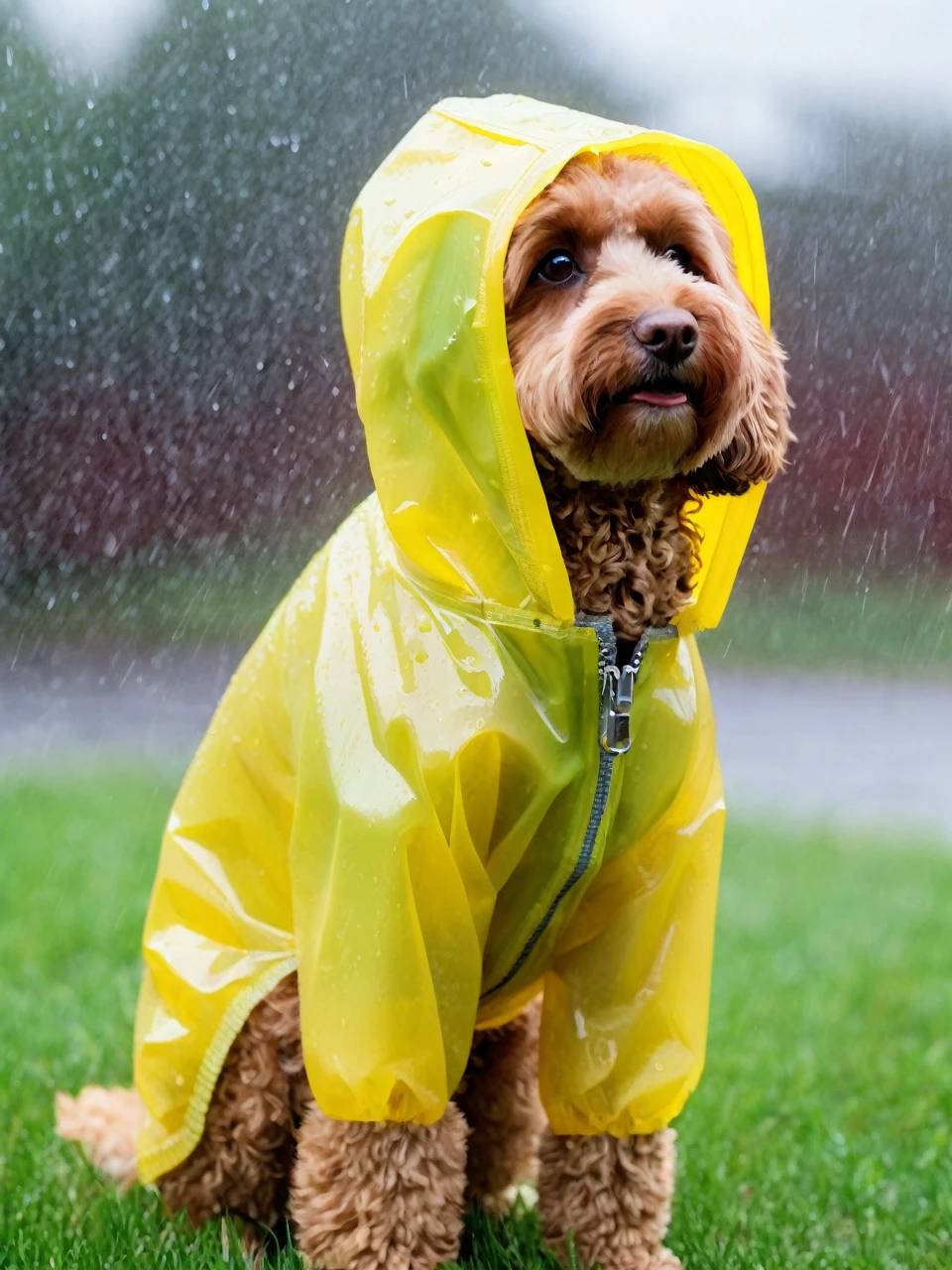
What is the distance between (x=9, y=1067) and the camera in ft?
11.4

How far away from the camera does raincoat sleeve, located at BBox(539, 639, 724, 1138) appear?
241 cm

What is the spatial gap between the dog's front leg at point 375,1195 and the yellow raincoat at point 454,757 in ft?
0.25

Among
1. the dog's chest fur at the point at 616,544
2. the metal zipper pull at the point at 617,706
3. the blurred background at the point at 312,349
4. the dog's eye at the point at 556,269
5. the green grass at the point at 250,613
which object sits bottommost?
the green grass at the point at 250,613

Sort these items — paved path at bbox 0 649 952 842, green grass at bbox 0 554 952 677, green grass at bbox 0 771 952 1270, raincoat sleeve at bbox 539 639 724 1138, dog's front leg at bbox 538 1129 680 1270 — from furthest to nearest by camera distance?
green grass at bbox 0 554 952 677
paved path at bbox 0 649 952 842
green grass at bbox 0 771 952 1270
dog's front leg at bbox 538 1129 680 1270
raincoat sleeve at bbox 539 639 724 1138

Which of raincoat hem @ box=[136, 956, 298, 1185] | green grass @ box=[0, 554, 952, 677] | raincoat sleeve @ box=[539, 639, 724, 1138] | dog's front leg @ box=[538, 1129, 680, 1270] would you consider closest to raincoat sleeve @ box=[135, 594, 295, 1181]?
raincoat hem @ box=[136, 956, 298, 1185]

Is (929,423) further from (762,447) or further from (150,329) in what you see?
(762,447)

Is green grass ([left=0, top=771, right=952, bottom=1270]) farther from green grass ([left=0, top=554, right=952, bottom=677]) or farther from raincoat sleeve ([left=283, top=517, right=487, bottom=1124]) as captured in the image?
green grass ([left=0, top=554, right=952, bottom=677])

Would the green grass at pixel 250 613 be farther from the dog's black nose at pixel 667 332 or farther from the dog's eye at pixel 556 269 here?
the dog's black nose at pixel 667 332

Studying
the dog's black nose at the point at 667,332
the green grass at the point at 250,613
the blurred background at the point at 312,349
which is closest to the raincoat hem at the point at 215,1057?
the dog's black nose at the point at 667,332

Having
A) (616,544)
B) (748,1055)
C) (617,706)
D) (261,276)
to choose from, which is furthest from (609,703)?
(261,276)

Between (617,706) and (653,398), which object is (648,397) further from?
(617,706)

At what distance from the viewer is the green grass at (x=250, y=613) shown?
28.9ft

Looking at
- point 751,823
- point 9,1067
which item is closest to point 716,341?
point 9,1067

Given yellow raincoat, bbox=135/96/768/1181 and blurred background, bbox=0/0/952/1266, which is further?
blurred background, bbox=0/0/952/1266
